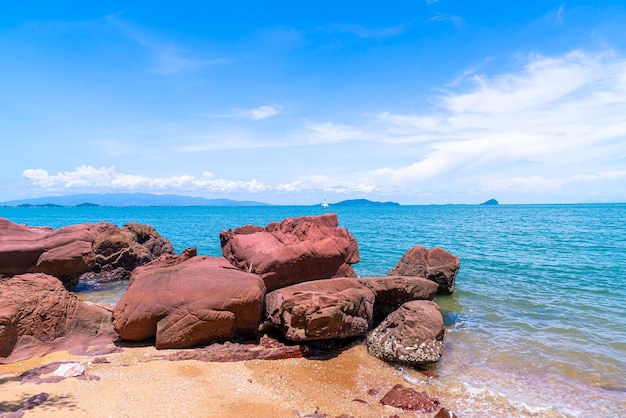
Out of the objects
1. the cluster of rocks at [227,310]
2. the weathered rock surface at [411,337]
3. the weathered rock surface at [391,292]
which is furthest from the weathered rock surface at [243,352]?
the weathered rock surface at [391,292]

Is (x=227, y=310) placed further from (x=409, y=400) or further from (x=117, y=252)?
(x=117, y=252)

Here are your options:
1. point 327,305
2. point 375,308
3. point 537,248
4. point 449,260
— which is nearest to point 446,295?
point 449,260

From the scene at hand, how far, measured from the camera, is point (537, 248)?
35.7 m

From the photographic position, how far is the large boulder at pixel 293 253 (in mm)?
14820

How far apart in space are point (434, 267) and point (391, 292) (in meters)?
5.36

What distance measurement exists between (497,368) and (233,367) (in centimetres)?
765

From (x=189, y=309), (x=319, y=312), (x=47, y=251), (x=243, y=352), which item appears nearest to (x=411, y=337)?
(x=319, y=312)

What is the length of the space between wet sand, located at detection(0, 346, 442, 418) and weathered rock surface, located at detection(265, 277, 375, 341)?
0.82m

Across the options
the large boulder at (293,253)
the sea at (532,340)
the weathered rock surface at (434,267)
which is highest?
the large boulder at (293,253)

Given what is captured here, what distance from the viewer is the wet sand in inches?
A: 300

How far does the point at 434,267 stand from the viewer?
739 inches

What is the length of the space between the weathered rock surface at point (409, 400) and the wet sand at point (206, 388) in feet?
0.61

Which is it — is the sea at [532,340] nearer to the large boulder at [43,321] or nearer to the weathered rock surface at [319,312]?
the weathered rock surface at [319,312]

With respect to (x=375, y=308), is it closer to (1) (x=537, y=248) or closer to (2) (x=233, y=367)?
(2) (x=233, y=367)
